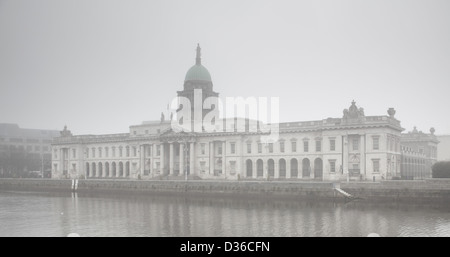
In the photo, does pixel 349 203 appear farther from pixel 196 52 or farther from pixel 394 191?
pixel 196 52

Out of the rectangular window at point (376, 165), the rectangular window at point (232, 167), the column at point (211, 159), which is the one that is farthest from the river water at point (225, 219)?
the column at point (211, 159)

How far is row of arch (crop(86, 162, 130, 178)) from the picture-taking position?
366 ft

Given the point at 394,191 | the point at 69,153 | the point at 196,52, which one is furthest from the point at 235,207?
the point at 69,153

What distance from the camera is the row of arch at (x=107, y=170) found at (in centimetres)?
11150

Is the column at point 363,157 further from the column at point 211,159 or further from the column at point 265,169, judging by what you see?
the column at point 211,159

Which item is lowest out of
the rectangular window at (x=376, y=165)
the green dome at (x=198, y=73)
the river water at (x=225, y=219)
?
the river water at (x=225, y=219)

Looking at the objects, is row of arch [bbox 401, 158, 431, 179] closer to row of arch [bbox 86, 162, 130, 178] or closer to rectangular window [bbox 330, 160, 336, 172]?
rectangular window [bbox 330, 160, 336, 172]

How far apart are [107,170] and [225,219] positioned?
75633mm

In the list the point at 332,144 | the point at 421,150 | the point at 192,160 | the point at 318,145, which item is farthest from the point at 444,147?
the point at 192,160

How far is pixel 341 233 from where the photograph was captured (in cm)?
3759

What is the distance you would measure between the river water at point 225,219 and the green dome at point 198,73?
164ft

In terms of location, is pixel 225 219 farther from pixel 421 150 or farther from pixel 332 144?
pixel 421 150
